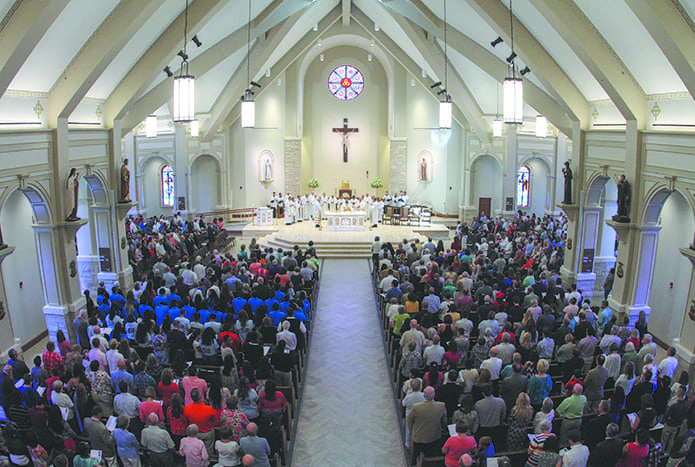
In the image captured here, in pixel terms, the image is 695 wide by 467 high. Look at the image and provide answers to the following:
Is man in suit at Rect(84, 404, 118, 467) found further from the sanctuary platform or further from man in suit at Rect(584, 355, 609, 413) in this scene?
the sanctuary platform

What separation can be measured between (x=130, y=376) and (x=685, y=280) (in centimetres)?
1134

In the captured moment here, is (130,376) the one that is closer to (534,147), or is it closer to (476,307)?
(476,307)

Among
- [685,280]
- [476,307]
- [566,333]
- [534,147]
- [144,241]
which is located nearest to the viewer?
[566,333]

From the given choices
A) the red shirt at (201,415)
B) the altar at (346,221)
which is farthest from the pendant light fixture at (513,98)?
the altar at (346,221)

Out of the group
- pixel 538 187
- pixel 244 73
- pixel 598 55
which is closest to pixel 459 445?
pixel 598 55

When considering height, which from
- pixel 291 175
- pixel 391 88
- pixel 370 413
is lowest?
pixel 370 413

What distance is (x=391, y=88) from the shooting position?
28.5 m

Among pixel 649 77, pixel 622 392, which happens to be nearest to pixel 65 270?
pixel 622 392

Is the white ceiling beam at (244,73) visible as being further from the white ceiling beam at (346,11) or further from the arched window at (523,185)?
the arched window at (523,185)

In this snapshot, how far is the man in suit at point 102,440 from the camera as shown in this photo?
6371mm

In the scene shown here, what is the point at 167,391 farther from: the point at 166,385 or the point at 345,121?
the point at 345,121

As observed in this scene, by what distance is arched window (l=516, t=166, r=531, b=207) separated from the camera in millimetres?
27516

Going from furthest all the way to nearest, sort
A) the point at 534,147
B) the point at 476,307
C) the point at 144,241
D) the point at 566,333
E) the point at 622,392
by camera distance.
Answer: the point at 534,147, the point at 144,241, the point at 476,307, the point at 566,333, the point at 622,392

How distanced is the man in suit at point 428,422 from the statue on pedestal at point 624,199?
8085 millimetres
